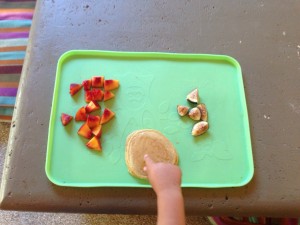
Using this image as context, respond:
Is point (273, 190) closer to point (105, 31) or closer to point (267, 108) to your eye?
point (267, 108)

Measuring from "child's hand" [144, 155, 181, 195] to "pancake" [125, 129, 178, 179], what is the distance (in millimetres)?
96

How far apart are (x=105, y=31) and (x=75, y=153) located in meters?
0.30

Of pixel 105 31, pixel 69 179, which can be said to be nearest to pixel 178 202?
pixel 69 179

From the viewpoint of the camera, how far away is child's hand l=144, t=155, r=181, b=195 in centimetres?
49

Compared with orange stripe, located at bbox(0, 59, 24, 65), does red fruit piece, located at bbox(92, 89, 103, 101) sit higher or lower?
lower

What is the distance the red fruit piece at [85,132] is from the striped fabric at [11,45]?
0.34 meters

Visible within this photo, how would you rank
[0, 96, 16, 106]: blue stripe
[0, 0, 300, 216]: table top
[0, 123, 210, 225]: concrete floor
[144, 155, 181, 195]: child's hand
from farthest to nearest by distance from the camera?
[0, 123, 210, 225]: concrete floor → [0, 96, 16, 106]: blue stripe → [0, 0, 300, 216]: table top → [144, 155, 181, 195]: child's hand

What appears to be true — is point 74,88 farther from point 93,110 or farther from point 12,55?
point 12,55

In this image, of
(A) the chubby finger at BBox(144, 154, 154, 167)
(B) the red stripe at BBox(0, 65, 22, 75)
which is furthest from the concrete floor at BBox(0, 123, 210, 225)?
(A) the chubby finger at BBox(144, 154, 154, 167)

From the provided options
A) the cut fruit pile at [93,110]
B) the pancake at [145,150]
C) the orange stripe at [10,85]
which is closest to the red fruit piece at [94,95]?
the cut fruit pile at [93,110]

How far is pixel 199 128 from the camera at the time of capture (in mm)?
663

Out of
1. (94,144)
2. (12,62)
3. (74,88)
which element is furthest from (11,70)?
(94,144)

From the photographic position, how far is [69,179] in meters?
0.62

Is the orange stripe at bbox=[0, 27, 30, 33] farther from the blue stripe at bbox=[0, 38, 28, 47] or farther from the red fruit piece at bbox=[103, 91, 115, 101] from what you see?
the red fruit piece at bbox=[103, 91, 115, 101]
